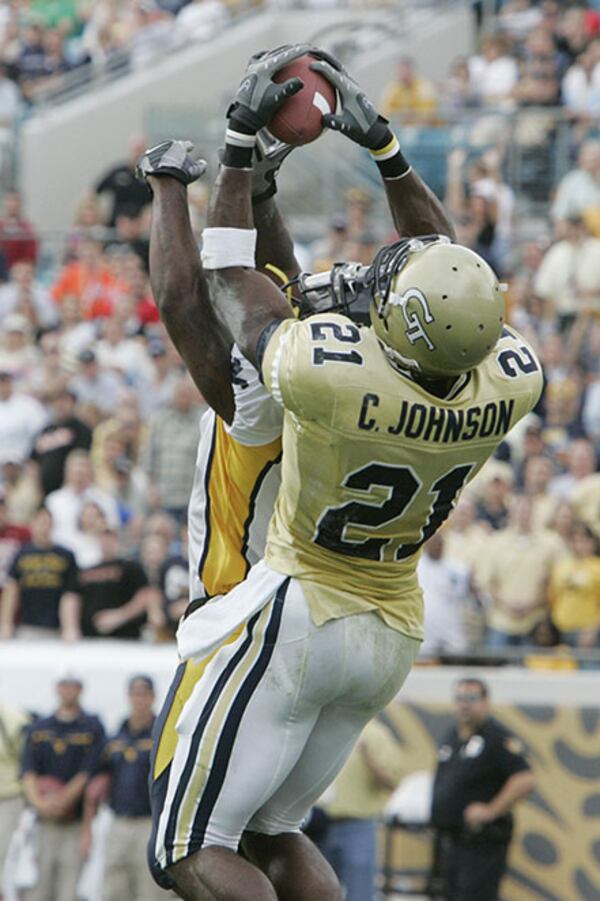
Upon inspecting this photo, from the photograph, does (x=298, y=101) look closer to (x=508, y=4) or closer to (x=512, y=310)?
(x=512, y=310)

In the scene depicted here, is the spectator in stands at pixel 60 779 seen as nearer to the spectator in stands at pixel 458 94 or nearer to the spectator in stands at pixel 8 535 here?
the spectator in stands at pixel 8 535

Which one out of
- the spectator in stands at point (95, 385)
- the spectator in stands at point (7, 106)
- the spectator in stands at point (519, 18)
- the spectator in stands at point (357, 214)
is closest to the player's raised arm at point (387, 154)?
the spectator in stands at point (95, 385)

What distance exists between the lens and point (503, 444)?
13852 mm

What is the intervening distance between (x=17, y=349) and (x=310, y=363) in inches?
425

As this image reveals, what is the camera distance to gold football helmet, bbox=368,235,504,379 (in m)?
5.07

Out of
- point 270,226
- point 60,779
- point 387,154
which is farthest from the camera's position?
point 60,779

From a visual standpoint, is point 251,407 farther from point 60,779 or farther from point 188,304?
point 60,779

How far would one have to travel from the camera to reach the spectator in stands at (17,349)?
15.4 m

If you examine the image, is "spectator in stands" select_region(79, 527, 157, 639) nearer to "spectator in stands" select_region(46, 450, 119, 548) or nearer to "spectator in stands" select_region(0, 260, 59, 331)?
"spectator in stands" select_region(46, 450, 119, 548)

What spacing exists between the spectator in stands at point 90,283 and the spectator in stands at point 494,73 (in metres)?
3.63

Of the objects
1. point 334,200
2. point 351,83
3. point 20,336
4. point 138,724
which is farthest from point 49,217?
point 351,83

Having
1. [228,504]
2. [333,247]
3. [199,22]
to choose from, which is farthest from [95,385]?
[228,504]

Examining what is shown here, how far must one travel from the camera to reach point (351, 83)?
546cm

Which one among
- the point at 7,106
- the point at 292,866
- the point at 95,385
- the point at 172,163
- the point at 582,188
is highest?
the point at 7,106
